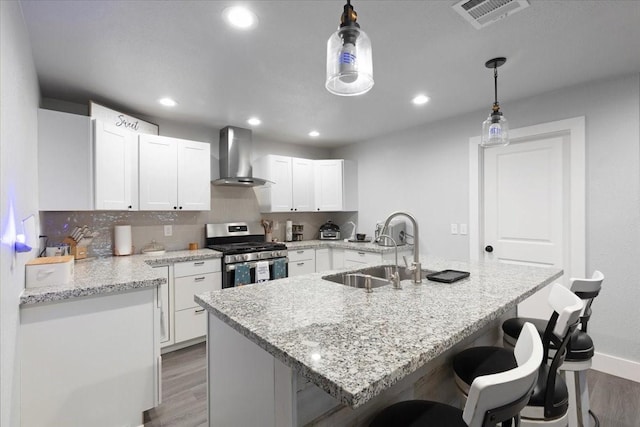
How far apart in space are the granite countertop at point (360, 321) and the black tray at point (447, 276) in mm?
34

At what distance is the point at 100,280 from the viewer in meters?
1.90

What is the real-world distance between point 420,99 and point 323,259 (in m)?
2.43

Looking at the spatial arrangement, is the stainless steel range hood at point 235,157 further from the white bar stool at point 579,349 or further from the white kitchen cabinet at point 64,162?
the white bar stool at point 579,349

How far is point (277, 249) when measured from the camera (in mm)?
3732

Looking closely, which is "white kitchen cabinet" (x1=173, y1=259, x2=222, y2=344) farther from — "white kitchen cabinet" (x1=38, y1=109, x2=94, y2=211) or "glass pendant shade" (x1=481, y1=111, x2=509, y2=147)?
"glass pendant shade" (x1=481, y1=111, x2=509, y2=147)

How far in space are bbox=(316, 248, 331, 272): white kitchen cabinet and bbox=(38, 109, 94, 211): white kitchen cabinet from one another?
2.66 meters

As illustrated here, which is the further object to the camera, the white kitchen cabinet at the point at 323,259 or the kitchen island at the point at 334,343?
the white kitchen cabinet at the point at 323,259

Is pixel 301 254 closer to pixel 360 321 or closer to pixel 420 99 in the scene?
pixel 420 99

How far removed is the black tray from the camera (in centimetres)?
168

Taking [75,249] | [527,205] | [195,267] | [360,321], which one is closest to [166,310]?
[195,267]

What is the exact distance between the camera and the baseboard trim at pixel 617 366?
7.77 ft

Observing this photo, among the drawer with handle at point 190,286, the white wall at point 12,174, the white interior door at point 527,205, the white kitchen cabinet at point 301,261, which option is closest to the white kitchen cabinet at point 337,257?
the white kitchen cabinet at point 301,261

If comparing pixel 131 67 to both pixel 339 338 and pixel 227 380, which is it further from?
pixel 339 338

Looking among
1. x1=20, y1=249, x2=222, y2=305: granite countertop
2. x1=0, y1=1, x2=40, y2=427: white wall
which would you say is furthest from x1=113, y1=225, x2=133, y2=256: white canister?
x1=0, y1=1, x2=40, y2=427: white wall
